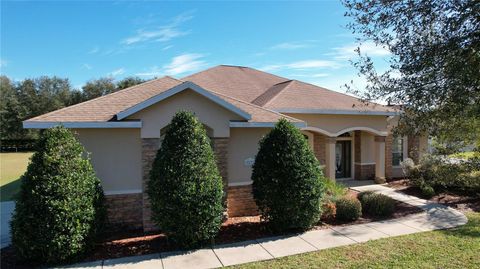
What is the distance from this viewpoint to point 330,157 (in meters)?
16.0

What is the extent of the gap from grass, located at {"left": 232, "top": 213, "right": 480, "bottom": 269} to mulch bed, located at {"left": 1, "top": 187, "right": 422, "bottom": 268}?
1750mm

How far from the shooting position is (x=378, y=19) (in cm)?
624

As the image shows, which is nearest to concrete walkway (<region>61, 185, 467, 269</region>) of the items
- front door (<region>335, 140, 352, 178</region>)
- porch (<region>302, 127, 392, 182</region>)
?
porch (<region>302, 127, 392, 182</region>)

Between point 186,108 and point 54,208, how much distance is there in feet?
14.7

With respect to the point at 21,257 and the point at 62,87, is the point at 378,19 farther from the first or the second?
the point at 62,87

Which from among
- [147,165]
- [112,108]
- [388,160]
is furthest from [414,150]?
[388,160]

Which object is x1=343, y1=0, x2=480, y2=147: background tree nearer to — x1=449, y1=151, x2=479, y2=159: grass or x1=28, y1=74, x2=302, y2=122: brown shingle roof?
x1=449, y1=151, x2=479, y2=159: grass

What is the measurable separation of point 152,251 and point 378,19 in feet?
23.6

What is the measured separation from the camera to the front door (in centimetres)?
1870

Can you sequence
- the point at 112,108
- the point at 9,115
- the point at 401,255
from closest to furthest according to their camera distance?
the point at 401,255 → the point at 112,108 → the point at 9,115

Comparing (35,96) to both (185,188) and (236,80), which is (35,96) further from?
(185,188)

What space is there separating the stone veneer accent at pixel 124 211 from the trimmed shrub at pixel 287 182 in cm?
364

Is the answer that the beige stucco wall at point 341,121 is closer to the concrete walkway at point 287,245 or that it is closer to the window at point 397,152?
the window at point 397,152

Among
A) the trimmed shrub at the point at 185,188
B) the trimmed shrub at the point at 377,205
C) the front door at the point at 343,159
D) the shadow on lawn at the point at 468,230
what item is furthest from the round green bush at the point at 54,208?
the front door at the point at 343,159
